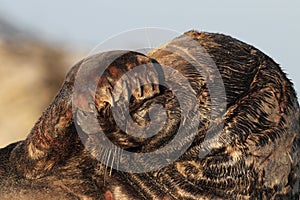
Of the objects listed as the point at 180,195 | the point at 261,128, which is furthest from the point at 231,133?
the point at 180,195

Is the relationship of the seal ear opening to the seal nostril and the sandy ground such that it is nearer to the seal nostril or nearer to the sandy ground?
the seal nostril

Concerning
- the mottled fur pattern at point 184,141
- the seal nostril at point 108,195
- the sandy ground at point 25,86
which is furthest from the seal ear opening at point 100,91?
the sandy ground at point 25,86

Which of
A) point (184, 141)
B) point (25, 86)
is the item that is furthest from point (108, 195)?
point (25, 86)

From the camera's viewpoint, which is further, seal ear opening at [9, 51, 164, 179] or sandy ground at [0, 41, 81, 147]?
sandy ground at [0, 41, 81, 147]

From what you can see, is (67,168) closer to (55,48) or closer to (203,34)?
(203,34)

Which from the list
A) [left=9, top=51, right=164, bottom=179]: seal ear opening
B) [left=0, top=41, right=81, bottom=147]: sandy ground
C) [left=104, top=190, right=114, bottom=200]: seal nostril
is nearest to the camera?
[left=9, top=51, right=164, bottom=179]: seal ear opening

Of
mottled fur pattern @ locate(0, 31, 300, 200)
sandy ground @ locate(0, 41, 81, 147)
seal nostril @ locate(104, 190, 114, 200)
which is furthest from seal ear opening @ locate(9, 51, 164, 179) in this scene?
sandy ground @ locate(0, 41, 81, 147)

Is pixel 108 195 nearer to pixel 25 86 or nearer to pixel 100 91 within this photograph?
pixel 100 91

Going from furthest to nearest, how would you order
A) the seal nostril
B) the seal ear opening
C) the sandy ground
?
the sandy ground, the seal nostril, the seal ear opening

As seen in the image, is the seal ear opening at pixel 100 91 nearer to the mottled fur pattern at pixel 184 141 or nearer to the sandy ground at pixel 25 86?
the mottled fur pattern at pixel 184 141
